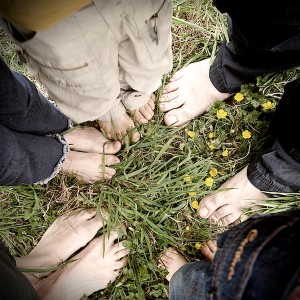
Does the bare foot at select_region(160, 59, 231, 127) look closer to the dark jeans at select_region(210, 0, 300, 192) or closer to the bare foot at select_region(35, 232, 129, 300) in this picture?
the dark jeans at select_region(210, 0, 300, 192)

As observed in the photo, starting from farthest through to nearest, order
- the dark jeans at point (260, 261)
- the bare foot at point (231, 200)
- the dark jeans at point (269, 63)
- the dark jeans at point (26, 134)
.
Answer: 1. the bare foot at point (231, 200)
2. the dark jeans at point (26, 134)
3. the dark jeans at point (269, 63)
4. the dark jeans at point (260, 261)

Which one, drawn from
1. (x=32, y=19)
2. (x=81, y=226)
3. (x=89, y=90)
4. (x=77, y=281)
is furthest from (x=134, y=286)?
(x=32, y=19)

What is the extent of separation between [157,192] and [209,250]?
338mm

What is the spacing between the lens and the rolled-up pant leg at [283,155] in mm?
1161

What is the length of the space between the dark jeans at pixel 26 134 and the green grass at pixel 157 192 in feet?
0.99

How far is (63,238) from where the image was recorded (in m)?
1.58

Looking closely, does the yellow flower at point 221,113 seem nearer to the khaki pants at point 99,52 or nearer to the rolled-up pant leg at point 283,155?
the rolled-up pant leg at point 283,155

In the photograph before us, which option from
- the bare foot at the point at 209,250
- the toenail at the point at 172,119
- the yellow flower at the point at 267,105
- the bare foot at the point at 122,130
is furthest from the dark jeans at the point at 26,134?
the yellow flower at the point at 267,105

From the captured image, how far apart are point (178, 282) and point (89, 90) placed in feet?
2.41

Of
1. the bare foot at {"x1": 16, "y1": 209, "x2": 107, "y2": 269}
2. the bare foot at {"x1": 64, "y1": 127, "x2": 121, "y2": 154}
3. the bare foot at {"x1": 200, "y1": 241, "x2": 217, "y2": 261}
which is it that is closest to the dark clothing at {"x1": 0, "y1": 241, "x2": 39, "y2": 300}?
the bare foot at {"x1": 16, "y1": 209, "x2": 107, "y2": 269}

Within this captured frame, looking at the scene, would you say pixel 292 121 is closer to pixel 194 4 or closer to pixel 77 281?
pixel 194 4

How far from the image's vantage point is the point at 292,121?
3.79 ft

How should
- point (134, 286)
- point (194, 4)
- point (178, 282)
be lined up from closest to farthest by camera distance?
1. point (178, 282)
2. point (134, 286)
3. point (194, 4)

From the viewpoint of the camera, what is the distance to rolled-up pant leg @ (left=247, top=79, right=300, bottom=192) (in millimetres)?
1161
